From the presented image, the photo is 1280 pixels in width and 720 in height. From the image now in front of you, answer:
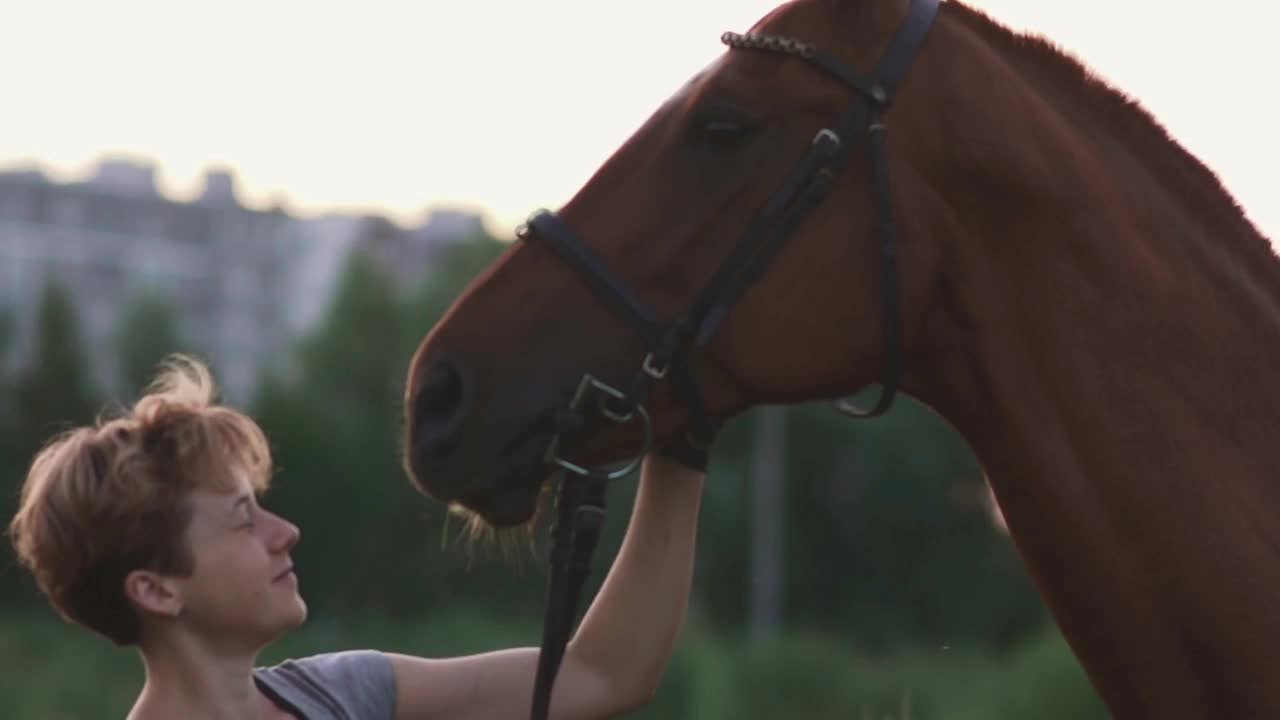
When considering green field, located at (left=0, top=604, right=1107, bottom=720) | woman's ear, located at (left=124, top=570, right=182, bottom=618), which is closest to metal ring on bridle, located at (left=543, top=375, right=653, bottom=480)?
woman's ear, located at (left=124, top=570, right=182, bottom=618)

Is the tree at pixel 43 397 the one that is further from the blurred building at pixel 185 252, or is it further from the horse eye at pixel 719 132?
the blurred building at pixel 185 252

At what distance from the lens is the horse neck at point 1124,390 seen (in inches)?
120

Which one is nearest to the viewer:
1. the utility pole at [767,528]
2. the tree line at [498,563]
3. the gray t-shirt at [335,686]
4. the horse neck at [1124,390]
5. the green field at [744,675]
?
the horse neck at [1124,390]

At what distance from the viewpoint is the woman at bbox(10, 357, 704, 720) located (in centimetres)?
338

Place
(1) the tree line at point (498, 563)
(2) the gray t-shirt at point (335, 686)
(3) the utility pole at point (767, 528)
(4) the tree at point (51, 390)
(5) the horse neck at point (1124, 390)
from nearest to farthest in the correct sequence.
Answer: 1. (5) the horse neck at point (1124, 390)
2. (2) the gray t-shirt at point (335, 686)
3. (3) the utility pole at point (767, 528)
4. (4) the tree at point (51, 390)
5. (1) the tree line at point (498, 563)

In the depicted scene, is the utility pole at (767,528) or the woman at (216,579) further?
the utility pole at (767,528)

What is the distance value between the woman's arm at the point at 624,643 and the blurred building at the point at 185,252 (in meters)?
74.1

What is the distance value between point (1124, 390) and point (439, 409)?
44.9 inches

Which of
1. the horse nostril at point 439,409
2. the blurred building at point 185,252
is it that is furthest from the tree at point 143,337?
the horse nostril at point 439,409

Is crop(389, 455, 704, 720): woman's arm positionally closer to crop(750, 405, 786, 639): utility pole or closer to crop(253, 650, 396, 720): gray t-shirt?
crop(253, 650, 396, 720): gray t-shirt

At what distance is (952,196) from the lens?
10.7 feet

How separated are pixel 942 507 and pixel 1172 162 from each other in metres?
43.6

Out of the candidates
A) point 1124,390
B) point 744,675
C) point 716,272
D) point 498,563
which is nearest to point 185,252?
point 498,563

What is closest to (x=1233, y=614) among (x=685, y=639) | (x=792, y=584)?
(x=685, y=639)
